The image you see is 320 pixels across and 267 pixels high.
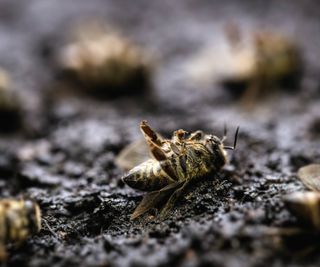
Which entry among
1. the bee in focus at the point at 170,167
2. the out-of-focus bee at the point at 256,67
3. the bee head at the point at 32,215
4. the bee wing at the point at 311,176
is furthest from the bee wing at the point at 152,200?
the out-of-focus bee at the point at 256,67

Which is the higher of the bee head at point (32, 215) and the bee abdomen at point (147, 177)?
the bee abdomen at point (147, 177)

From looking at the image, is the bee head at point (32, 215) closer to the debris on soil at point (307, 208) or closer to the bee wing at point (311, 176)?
the debris on soil at point (307, 208)

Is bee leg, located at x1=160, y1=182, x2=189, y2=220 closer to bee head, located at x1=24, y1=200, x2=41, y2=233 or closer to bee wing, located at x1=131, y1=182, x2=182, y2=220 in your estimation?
bee wing, located at x1=131, y1=182, x2=182, y2=220

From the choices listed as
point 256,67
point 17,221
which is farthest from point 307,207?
point 256,67

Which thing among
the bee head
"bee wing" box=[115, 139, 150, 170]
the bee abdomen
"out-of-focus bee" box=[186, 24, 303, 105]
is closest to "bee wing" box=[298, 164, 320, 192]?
the bee abdomen

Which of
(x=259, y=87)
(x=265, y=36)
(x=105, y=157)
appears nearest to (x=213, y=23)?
(x=265, y=36)

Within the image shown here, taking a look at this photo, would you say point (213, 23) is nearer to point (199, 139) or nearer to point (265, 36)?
point (265, 36)
